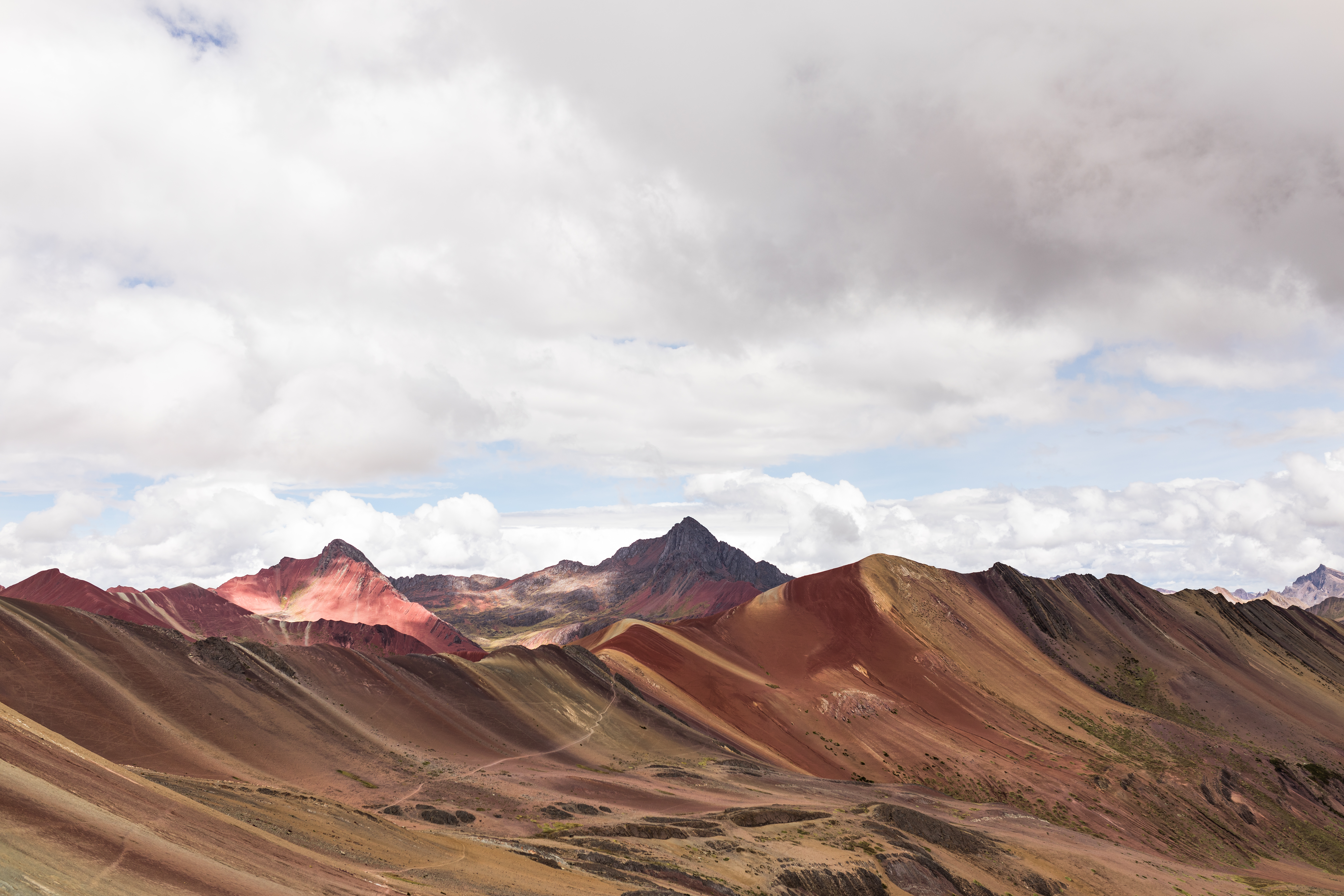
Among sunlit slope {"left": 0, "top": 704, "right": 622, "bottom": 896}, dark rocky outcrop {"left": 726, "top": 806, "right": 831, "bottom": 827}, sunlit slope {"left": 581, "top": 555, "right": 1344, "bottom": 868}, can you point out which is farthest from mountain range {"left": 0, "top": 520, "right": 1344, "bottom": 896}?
sunlit slope {"left": 581, "top": 555, "right": 1344, "bottom": 868}

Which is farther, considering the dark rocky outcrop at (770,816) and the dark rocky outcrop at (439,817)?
the dark rocky outcrop at (770,816)

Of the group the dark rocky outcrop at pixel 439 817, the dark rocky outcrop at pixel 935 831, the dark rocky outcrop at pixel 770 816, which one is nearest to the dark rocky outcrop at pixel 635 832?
the dark rocky outcrop at pixel 439 817

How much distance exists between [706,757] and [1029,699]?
64784mm

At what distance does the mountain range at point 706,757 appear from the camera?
94.4 feet

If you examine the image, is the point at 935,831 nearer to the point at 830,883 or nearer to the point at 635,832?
the point at 830,883

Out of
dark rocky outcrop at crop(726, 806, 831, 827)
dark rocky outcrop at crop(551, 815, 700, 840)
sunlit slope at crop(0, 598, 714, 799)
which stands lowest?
dark rocky outcrop at crop(726, 806, 831, 827)

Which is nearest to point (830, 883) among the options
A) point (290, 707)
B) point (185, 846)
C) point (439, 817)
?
point (439, 817)

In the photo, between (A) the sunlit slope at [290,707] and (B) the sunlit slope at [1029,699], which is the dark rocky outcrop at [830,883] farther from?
(B) the sunlit slope at [1029,699]

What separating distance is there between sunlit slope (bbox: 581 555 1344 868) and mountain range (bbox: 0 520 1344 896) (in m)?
0.57

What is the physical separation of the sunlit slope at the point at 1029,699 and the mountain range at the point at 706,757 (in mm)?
573

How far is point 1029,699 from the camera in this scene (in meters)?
120

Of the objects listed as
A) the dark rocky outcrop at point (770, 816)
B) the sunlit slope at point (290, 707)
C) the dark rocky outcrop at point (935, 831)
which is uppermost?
the sunlit slope at point (290, 707)

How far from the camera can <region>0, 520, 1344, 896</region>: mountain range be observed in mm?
28766

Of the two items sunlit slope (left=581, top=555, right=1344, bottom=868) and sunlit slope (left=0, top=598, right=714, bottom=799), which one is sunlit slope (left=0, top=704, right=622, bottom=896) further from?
sunlit slope (left=581, top=555, right=1344, bottom=868)
